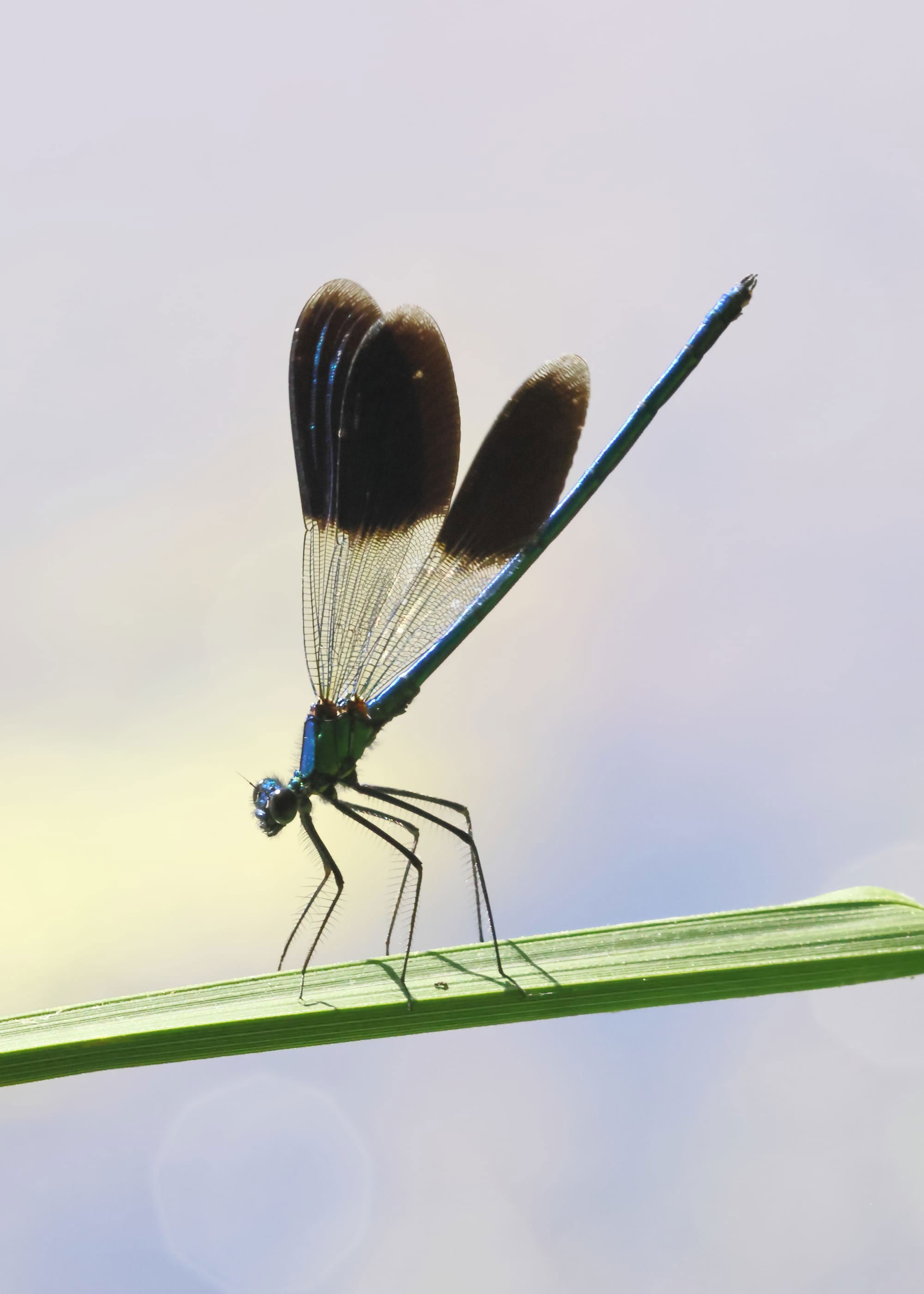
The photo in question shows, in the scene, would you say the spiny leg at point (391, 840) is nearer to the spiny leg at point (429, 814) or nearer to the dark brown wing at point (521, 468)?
the spiny leg at point (429, 814)

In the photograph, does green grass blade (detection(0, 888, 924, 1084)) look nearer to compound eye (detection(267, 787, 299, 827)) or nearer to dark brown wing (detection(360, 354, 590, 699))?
compound eye (detection(267, 787, 299, 827))

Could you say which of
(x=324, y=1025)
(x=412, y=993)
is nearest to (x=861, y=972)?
(x=412, y=993)

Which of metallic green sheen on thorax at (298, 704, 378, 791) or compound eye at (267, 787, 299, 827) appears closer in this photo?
compound eye at (267, 787, 299, 827)

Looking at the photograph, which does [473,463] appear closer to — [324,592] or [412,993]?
[324,592]

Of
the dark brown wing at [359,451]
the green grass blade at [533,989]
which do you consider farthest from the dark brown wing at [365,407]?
the green grass blade at [533,989]

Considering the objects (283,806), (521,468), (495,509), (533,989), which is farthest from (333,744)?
(533,989)

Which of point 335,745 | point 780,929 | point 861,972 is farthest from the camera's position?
point 335,745

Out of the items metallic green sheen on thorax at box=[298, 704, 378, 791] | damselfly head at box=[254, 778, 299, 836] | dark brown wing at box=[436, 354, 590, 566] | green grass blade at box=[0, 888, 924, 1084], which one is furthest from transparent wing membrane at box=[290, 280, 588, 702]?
green grass blade at box=[0, 888, 924, 1084]
